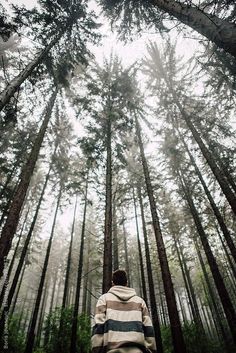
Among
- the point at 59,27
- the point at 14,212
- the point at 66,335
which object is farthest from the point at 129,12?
the point at 66,335

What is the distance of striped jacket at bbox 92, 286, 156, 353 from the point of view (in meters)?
2.68

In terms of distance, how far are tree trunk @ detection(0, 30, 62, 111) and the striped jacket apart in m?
7.12

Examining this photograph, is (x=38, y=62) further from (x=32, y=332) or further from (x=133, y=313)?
(x=32, y=332)

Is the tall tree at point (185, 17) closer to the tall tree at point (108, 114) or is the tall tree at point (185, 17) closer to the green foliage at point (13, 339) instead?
the tall tree at point (108, 114)

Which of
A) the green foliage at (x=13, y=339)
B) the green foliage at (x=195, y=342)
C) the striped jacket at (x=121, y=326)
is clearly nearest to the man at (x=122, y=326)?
the striped jacket at (x=121, y=326)

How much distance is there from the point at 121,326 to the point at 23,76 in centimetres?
922

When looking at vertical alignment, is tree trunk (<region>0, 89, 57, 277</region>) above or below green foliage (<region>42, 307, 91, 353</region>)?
above

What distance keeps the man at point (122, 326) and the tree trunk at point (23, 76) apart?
23.3ft

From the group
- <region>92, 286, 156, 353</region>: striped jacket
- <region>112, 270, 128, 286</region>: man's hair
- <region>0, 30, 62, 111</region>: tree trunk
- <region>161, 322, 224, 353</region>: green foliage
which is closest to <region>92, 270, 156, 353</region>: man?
<region>92, 286, 156, 353</region>: striped jacket

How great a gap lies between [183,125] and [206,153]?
24.7 feet

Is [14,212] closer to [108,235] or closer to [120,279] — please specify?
[108,235]

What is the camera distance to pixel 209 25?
486 cm

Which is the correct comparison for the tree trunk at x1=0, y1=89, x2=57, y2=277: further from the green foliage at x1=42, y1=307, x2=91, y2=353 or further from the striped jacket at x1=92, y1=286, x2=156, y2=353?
the green foliage at x1=42, y1=307, x2=91, y2=353

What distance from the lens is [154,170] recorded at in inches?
926
